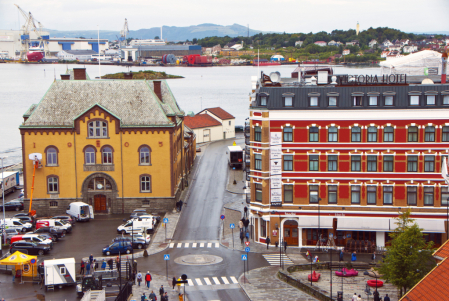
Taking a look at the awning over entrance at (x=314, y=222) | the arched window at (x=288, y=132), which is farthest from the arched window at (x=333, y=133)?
the awning over entrance at (x=314, y=222)

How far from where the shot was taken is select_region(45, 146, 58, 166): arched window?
7488cm

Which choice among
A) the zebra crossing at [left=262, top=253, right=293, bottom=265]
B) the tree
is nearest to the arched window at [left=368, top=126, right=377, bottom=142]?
the zebra crossing at [left=262, top=253, right=293, bottom=265]

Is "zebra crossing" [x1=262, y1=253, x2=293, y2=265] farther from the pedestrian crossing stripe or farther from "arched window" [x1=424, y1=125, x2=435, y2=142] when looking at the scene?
"arched window" [x1=424, y1=125, x2=435, y2=142]

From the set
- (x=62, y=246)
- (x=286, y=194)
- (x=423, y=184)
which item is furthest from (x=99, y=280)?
(x=423, y=184)

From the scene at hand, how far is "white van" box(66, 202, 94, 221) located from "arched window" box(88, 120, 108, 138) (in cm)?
840

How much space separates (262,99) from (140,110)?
21.4 metres

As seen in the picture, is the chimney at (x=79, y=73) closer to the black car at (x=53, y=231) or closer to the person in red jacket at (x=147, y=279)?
the black car at (x=53, y=231)

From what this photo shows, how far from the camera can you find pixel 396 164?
5850cm

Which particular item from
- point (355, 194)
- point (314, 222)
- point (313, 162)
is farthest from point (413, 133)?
point (314, 222)

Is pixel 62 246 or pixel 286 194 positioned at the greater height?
pixel 286 194

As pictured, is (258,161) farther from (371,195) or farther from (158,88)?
(158,88)

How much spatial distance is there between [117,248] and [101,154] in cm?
1933

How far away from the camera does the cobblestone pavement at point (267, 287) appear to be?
45844 millimetres

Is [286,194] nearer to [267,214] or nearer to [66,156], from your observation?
[267,214]
